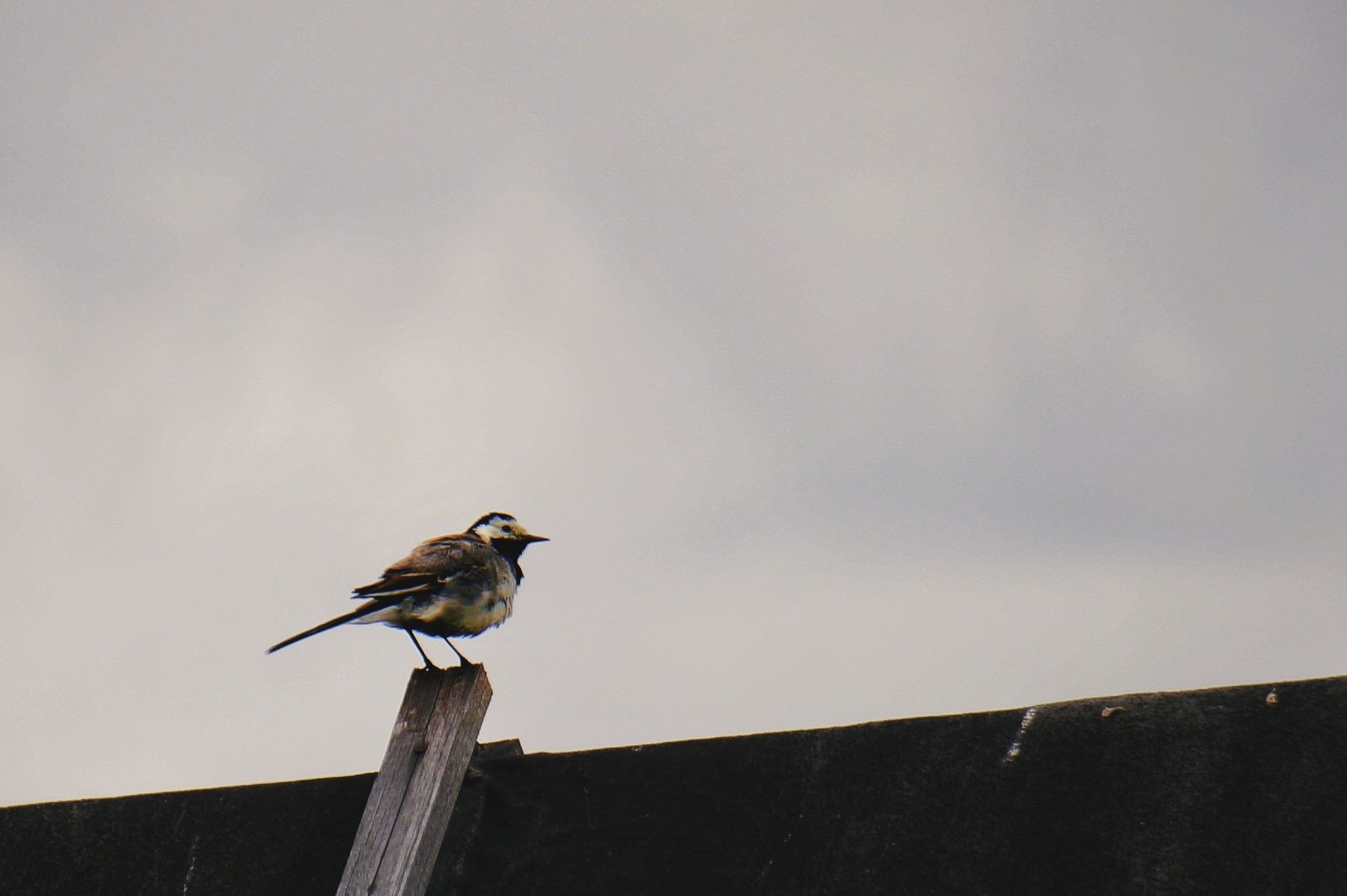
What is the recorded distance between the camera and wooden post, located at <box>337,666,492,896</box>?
11.1 ft

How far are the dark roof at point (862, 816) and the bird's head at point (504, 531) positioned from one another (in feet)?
12.2

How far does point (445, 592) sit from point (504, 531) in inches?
71.7

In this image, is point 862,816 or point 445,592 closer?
point 862,816

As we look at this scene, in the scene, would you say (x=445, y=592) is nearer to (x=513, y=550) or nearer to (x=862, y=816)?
(x=513, y=550)

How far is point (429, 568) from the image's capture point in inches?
238

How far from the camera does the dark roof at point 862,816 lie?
117 inches

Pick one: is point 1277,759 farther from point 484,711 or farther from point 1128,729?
point 484,711

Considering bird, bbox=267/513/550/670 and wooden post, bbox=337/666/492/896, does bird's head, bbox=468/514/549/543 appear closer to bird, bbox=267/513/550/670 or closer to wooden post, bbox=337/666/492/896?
bird, bbox=267/513/550/670

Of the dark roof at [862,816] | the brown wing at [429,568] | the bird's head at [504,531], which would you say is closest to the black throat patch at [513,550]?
the bird's head at [504,531]

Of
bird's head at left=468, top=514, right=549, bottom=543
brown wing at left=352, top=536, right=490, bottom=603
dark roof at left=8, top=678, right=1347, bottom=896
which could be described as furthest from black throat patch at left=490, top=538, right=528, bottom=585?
dark roof at left=8, top=678, right=1347, bottom=896

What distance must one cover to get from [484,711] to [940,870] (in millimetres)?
1417

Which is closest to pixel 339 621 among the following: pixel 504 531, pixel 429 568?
pixel 429 568

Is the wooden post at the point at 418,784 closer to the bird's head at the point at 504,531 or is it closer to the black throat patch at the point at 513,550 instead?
the black throat patch at the point at 513,550

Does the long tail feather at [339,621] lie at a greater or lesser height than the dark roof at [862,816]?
greater
